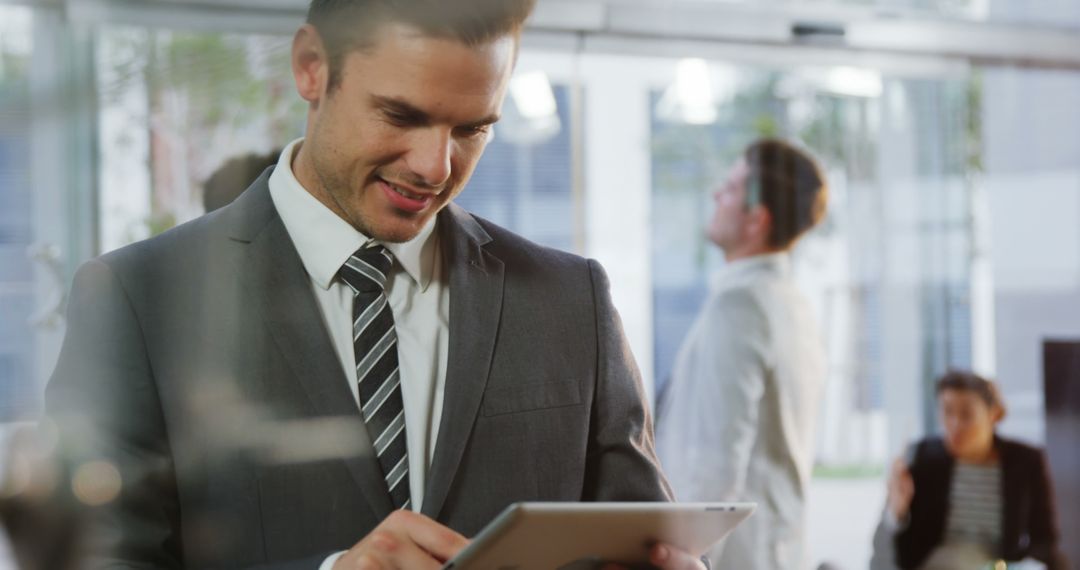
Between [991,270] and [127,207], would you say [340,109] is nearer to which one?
[127,207]

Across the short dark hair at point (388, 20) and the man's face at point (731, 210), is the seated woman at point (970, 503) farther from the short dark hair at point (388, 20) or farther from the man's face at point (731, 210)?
the short dark hair at point (388, 20)

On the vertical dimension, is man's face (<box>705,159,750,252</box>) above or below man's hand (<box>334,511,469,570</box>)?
above

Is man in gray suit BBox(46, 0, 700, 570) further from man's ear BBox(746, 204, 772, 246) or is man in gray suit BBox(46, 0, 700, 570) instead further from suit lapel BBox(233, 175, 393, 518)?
man's ear BBox(746, 204, 772, 246)

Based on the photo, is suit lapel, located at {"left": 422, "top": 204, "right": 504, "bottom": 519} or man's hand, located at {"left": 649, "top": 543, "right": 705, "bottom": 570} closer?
man's hand, located at {"left": 649, "top": 543, "right": 705, "bottom": 570}

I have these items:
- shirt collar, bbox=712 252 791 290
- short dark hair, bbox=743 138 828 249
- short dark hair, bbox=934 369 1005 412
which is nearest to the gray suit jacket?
shirt collar, bbox=712 252 791 290

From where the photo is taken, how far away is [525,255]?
145cm

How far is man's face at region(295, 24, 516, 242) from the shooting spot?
1.29 metres

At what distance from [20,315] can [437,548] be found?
2.08 ft

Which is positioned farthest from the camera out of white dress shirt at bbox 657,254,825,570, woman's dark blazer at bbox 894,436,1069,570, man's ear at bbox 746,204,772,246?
woman's dark blazer at bbox 894,436,1069,570

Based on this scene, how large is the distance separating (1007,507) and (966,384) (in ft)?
1.06

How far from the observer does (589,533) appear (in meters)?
1.12

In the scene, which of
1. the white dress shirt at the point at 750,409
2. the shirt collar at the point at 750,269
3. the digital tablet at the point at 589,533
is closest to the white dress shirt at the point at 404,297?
the digital tablet at the point at 589,533

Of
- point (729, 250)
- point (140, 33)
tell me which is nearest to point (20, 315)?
point (140, 33)

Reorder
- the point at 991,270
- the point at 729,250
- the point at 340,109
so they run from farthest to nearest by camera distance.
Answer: the point at 991,270 → the point at 729,250 → the point at 340,109
